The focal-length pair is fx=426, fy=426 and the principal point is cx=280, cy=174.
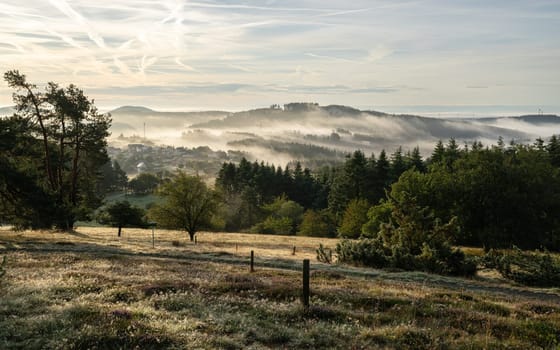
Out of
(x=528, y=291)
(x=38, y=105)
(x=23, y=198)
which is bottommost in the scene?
(x=528, y=291)

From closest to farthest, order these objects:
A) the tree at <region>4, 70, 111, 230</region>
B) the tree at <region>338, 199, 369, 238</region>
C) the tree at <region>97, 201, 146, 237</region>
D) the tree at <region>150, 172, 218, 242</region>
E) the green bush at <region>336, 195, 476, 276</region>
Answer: the green bush at <region>336, 195, 476, 276</region>
the tree at <region>4, 70, 111, 230</region>
the tree at <region>150, 172, 218, 242</region>
the tree at <region>97, 201, 146, 237</region>
the tree at <region>338, 199, 369, 238</region>

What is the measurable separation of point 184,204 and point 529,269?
40976 mm

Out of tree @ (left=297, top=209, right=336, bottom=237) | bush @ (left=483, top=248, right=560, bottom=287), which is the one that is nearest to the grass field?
bush @ (left=483, top=248, right=560, bottom=287)

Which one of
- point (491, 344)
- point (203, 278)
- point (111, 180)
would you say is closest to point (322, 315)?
point (491, 344)

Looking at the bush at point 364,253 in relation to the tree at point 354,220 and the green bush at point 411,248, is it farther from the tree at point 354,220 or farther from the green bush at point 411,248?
the tree at point 354,220

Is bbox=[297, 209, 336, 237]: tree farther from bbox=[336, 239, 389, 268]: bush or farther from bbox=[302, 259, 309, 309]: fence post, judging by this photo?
bbox=[302, 259, 309, 309]: fence post

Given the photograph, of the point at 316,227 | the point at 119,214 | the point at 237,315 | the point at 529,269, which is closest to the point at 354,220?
the point at 316,227

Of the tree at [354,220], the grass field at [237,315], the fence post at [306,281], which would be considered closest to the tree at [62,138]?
the grass field at [237,315]

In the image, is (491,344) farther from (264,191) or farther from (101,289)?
(264,191)

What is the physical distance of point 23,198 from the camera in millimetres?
35156

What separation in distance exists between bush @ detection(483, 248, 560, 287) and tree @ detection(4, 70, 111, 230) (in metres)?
34.9

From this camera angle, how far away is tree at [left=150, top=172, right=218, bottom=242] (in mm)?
56469

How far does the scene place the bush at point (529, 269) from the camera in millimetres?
27078

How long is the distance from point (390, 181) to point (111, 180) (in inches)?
5115
